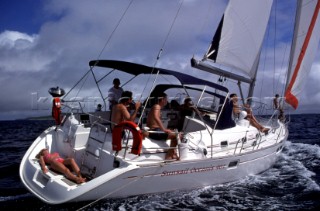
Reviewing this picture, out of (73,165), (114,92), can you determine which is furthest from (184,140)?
(114,92)

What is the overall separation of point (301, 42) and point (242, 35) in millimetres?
3315

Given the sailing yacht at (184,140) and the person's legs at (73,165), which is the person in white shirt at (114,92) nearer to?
the sailing yacht at (184,140)

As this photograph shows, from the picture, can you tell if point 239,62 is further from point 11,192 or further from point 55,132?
point 11,192

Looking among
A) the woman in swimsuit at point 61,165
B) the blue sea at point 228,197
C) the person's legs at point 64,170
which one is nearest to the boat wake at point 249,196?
the blue sea at point 228,197

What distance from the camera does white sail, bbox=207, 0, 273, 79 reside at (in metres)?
8.80

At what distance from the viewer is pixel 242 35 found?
9078 millimetres

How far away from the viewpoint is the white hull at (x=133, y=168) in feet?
17.5

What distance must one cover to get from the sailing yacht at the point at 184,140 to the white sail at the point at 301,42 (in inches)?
1.3

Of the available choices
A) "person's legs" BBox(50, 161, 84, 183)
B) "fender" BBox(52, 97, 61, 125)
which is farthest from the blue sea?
"fender" BBox(52, 97, 61, 125)

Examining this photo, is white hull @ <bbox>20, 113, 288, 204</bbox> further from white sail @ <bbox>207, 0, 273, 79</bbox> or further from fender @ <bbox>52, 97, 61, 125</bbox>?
white sail @ <bbox>207, 0, 273, 79</bbox>

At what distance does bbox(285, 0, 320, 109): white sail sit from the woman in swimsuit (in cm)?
789

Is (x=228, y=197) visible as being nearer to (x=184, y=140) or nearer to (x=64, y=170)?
(x=184, y=140)

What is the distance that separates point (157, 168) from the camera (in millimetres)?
5770

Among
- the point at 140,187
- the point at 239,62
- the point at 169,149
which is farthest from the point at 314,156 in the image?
the point at 140,187
